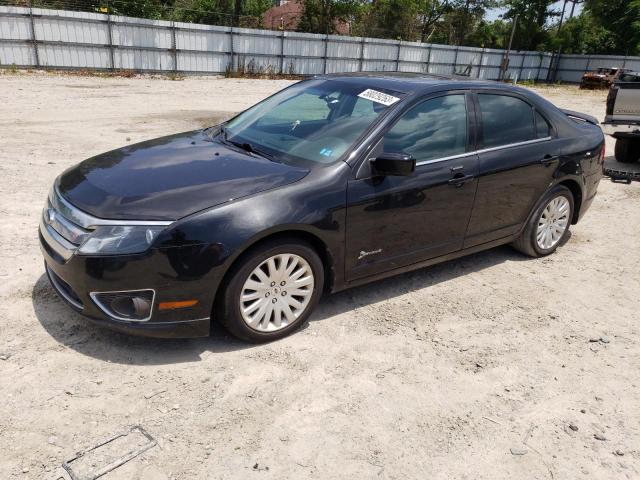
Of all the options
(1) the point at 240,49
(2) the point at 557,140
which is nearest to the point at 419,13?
(1) the point at 240,49

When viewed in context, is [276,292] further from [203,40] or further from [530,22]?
[530,22]

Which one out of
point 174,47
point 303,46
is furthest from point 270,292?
point 303,46

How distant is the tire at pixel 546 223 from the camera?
4996 mm

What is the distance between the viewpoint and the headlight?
2955 mm

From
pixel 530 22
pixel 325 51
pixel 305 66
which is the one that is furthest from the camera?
pixel 530 22

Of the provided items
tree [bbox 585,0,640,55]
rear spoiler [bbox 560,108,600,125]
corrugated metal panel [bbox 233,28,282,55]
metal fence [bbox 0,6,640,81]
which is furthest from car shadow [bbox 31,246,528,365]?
tree [bbox 585,0,640,55]

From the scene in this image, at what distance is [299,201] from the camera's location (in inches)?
132

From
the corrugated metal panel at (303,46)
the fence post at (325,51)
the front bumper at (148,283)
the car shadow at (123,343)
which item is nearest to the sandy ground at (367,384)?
the car shadow at (123,343)

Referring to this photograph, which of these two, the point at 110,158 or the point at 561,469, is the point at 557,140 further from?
the point at 110,158

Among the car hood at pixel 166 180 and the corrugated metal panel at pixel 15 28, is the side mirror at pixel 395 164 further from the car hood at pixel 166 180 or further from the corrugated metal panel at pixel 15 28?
the corrugated metal panel at pixel 15 28

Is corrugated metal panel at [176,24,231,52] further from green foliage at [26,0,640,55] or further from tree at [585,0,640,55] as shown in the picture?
tree at [585,0,640,55]

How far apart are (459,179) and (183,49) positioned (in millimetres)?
21853

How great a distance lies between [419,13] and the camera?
42.2 m

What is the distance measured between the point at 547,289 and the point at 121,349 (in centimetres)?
346
